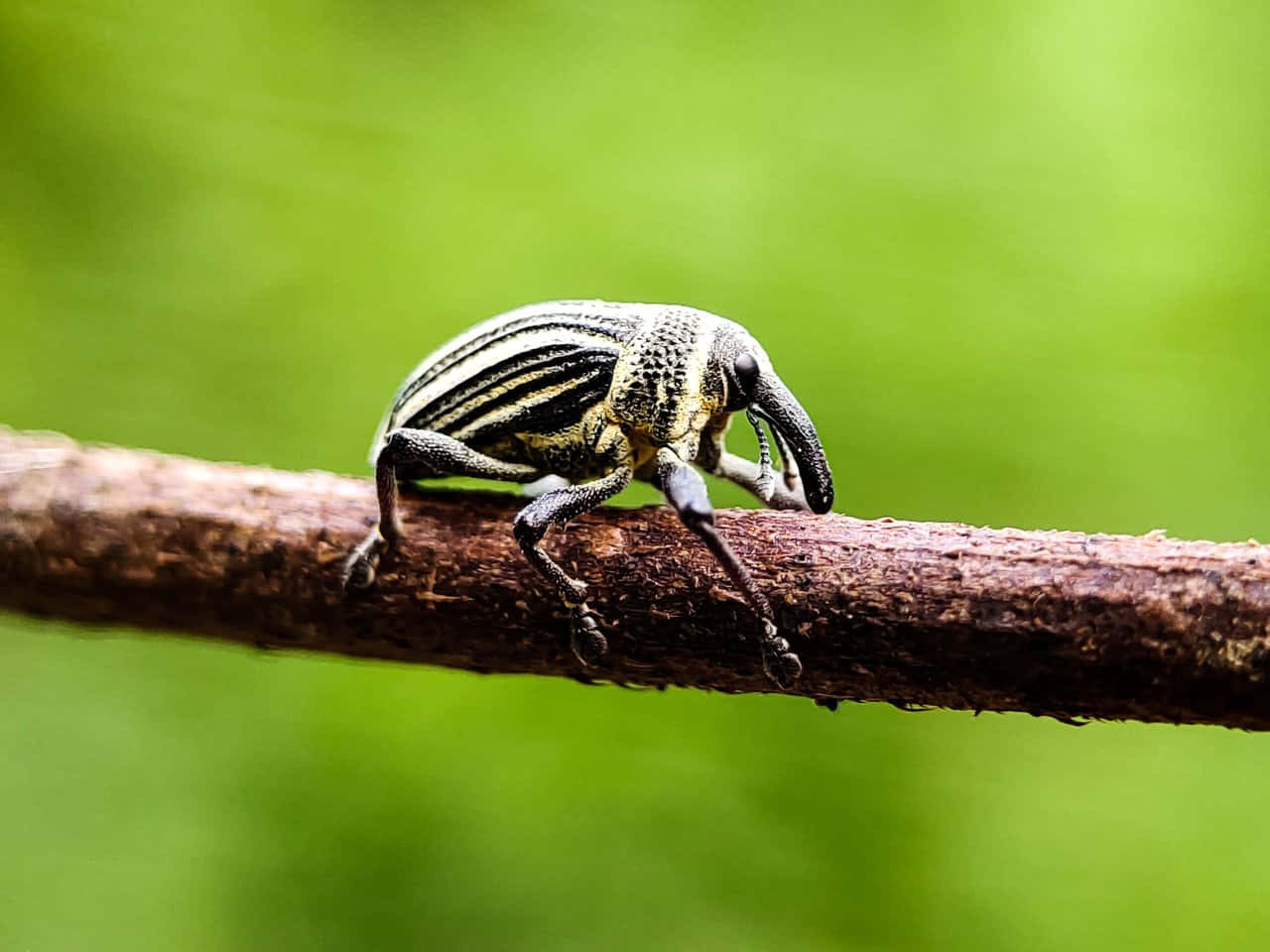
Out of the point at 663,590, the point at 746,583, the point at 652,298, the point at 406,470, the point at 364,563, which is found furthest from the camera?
the point at 652,298

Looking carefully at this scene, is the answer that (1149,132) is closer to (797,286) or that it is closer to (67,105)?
(797,286)

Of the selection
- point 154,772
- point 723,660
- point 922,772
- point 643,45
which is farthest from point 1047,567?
point 643,45

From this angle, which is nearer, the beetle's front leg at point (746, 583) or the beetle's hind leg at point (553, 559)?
the beetle's front leg at point (746, 583)

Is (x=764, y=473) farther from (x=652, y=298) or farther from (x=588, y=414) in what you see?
(x=652, y=298)

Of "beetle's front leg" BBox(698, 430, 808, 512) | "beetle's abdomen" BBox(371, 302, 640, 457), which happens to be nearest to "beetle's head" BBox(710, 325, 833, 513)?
"beetle's front leg" BBox(698, 430, 808, 512)

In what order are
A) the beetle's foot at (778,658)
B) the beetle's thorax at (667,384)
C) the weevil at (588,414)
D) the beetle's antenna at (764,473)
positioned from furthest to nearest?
1. the beetle's antenna at (764,473)
2. the beetle's thorax at (667,384)
3. the weevil at (588,414)
4. the beetle's foot at (778,658)

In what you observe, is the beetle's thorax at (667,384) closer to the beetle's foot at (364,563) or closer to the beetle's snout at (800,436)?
the beetle's snout at (800,436)

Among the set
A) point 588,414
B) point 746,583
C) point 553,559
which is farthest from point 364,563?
point 746,583

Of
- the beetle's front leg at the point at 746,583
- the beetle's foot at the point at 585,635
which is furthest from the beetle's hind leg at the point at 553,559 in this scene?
the beetle's front leg at the point at 746,583
